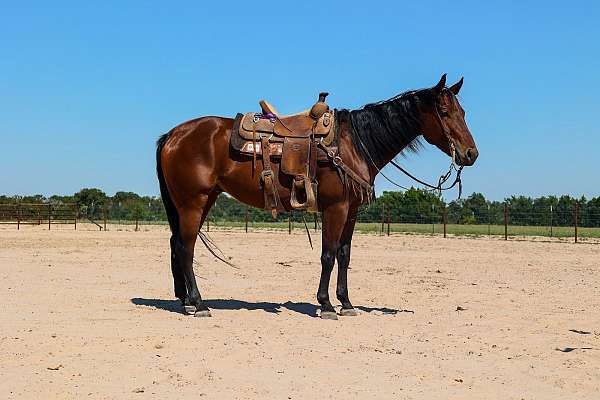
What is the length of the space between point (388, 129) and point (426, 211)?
31.6 metres

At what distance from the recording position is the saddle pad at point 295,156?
25.5 ft

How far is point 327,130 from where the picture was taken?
309 inches

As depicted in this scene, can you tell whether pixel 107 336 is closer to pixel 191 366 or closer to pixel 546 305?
pixel 191 366

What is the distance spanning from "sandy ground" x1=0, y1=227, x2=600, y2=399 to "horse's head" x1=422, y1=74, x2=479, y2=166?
1.79 meters

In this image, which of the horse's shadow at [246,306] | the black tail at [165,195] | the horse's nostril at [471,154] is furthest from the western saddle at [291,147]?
the horse's nostril at [471,154]

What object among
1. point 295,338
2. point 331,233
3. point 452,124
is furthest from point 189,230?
Result: point 452,124

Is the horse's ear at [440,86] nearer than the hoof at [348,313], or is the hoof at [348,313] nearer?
the horse's ear at [440,86]

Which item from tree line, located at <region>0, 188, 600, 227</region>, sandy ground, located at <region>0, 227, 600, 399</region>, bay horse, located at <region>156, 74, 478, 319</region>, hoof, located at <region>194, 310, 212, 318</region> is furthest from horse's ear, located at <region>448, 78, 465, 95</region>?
tree line, located at <region>0, 188, 600, 227</region>

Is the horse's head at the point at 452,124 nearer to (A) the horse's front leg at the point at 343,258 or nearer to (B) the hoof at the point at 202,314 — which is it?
(A) the horse's front leg at the point at 343,258

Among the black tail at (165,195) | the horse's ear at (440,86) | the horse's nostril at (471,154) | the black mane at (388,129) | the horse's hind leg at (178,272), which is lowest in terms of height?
the horse's hind leg at (178,272)

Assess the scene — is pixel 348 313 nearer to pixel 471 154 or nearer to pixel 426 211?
pixel 471 154

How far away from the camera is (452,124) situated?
25.2 feet

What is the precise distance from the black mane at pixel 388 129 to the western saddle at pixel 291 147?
0.38 meters

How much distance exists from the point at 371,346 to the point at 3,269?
8.46 meters
